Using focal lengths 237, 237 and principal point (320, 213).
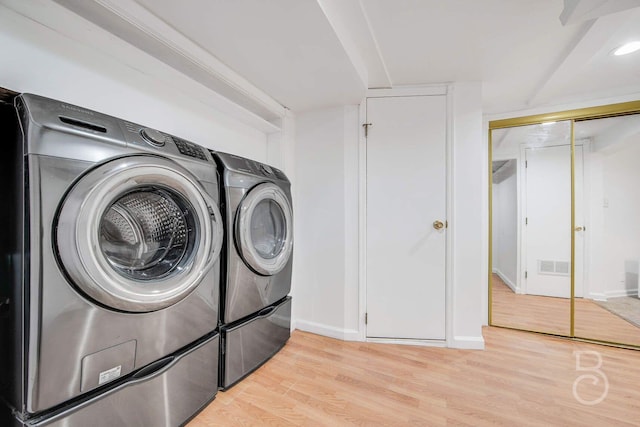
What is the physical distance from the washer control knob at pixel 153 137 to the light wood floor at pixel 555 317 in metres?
2.75

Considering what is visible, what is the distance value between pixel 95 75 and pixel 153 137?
0.48m

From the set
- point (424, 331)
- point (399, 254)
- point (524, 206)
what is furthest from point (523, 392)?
point (524, 206)

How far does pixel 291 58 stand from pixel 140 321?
150cm

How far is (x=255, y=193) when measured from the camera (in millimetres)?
1417

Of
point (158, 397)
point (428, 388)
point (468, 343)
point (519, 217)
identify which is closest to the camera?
point (158, 397)

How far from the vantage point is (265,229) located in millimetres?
1643

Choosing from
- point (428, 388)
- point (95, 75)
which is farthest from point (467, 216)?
point (95, 75)

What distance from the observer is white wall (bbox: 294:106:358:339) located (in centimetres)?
196

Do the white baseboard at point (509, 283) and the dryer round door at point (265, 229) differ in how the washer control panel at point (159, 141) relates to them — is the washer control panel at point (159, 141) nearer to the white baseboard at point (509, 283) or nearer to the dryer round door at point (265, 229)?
the dryer round door at point (265, 229)

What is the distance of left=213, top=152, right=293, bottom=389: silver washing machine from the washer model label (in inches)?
18.3

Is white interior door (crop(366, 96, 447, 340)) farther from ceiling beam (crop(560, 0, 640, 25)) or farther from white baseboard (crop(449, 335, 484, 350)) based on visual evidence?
ceiling beam (crop(560, 0, 640, 25))

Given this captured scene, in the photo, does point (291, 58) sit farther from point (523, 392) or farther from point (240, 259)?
point (523, 392)

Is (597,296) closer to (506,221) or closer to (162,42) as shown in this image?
(506,221)

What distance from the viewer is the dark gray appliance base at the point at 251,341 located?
1.29m
